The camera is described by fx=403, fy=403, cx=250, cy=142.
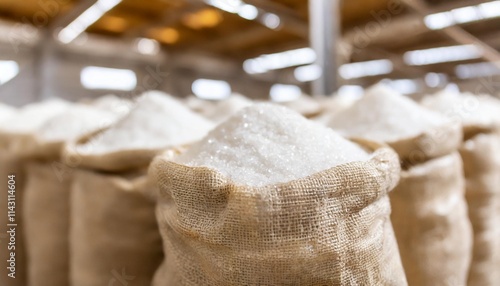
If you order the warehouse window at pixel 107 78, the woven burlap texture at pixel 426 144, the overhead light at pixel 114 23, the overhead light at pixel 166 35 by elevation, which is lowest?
the warehouse window at pixel 107 78

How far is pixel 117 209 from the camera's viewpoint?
88 centimetres

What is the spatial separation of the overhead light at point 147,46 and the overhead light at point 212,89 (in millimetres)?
1261

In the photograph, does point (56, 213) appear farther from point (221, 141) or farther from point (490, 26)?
point (490, 26)

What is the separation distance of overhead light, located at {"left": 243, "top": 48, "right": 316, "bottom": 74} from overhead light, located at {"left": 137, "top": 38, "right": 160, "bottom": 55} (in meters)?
1.60

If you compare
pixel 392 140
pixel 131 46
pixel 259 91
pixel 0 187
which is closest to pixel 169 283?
pixel 392 140

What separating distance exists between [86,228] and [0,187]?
0.61m

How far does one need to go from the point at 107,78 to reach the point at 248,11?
129 inches

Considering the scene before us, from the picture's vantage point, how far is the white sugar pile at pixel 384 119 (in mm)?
937

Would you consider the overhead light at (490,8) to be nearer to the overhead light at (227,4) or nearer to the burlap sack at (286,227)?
the overhead light at (227,4)

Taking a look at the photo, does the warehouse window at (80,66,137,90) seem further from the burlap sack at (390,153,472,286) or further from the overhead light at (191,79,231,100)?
the burlap sack at (390,153,472,286)

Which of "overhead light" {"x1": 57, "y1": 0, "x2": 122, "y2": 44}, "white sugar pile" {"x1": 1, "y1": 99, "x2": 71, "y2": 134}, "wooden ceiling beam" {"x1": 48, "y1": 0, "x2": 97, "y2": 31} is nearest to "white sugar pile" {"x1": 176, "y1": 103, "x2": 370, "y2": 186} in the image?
"white sugar pile" {"x1": 1, "y1": 99, "x2": 71, "y2": 134}

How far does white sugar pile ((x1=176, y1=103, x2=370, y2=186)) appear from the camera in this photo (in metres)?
A: 0.59

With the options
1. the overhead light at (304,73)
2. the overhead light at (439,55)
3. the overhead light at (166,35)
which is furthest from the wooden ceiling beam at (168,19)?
the overhead light at (439,55)

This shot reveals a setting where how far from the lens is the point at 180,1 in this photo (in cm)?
373
